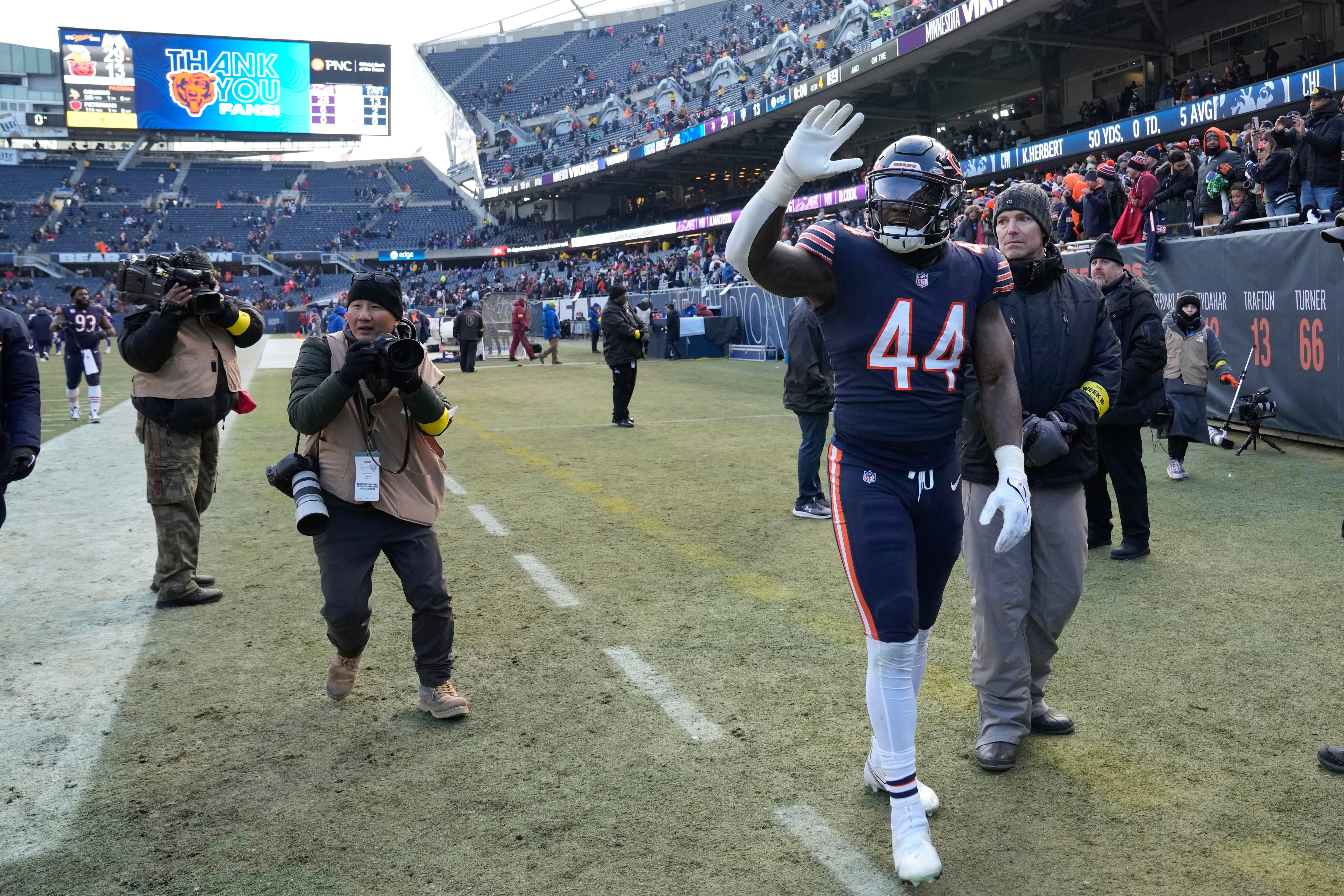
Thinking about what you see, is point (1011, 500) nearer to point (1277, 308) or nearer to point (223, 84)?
point (1277, 308)

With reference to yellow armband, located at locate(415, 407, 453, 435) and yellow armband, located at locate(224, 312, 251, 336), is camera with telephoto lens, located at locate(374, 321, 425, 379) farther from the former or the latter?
yellow armband, located at locate(224, 312, 251, 336)

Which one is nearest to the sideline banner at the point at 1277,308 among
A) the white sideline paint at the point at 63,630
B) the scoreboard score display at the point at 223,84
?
the white sideline paint at the point at 63,630

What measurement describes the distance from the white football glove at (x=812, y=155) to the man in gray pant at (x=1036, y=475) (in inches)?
44.7

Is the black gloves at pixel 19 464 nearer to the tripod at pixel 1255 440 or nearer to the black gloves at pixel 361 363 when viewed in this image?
the black gloves at pixel 361 363

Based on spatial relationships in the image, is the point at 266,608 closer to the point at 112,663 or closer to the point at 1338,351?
the point at 112,663

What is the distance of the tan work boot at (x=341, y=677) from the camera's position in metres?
4.29

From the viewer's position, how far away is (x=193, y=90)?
226 ft

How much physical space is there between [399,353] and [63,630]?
3.01 m

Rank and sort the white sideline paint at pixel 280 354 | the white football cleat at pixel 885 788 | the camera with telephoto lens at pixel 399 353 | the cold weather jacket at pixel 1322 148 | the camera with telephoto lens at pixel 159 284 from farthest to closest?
the white sideline paint at pixel 280 354
the cold weather jacket at pixel 1322 148
the camera with telephoto lens at pixel 159 284
the camera with telephoto lens at pixel 399 353
the white football cleat at pixel 885 788

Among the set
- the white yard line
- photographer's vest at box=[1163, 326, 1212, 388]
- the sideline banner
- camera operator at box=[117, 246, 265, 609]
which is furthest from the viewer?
the white yard line

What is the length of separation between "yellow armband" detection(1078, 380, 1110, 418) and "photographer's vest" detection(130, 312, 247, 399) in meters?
4.29

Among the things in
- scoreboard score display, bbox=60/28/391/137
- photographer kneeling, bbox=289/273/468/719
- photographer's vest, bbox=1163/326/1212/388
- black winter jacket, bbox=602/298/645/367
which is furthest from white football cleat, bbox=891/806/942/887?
scoreboard score display, bbox=60/28/391/137

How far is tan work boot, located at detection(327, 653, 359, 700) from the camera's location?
14.1ft

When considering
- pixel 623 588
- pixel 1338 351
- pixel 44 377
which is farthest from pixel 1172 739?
pixel 44 377
